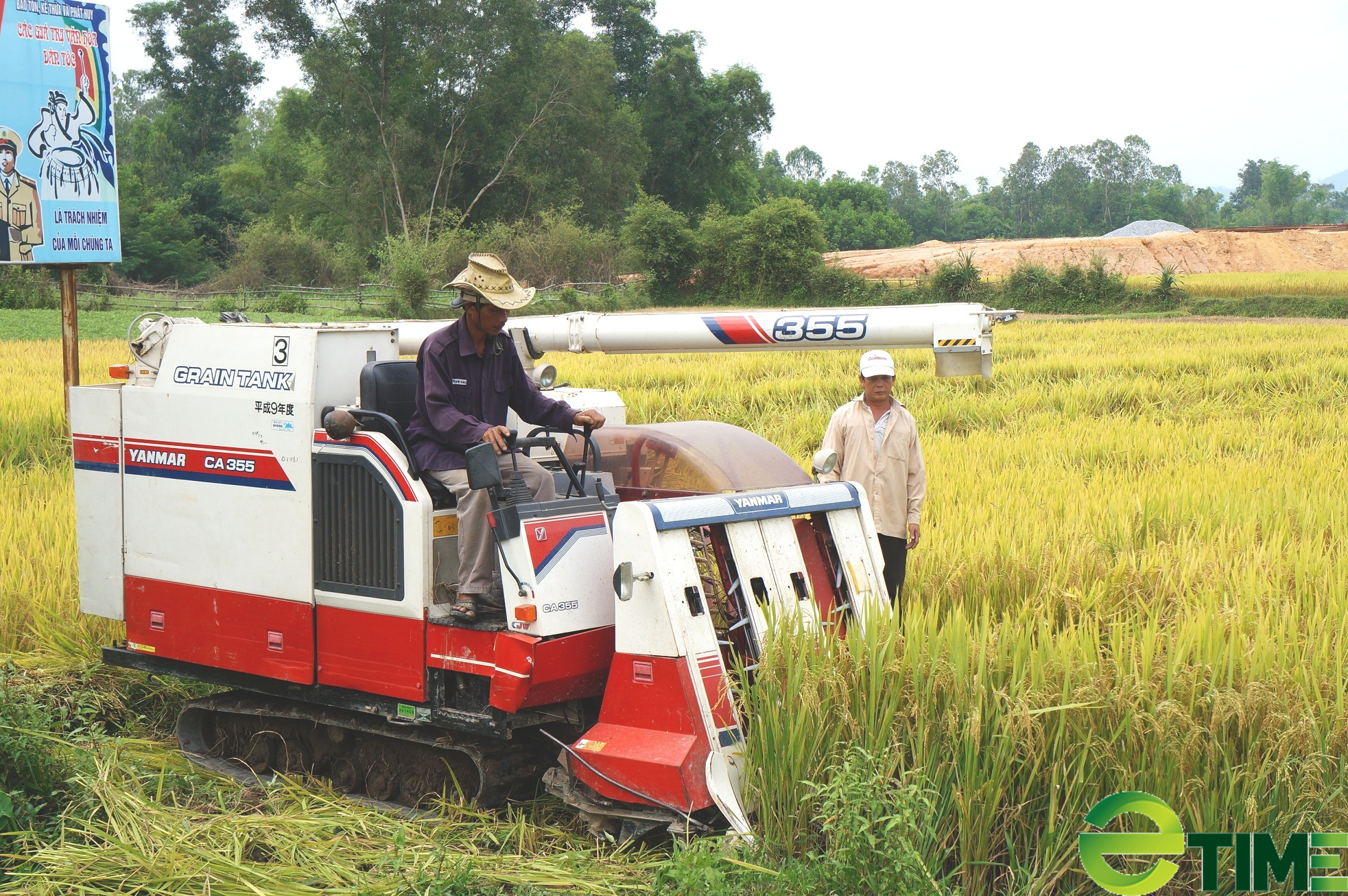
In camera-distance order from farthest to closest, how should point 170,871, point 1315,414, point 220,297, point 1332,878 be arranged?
point 220,297 → point 1315,414 → point 170,871 → point 1332,878

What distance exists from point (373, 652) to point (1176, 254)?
63.0 metres

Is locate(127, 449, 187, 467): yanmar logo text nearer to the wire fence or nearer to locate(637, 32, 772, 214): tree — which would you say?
the wire fence

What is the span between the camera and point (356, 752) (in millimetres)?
6391

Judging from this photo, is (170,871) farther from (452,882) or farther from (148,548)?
(148,548)

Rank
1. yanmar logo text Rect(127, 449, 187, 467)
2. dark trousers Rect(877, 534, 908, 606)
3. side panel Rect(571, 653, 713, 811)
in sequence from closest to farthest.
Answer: side panel Rect(571, 653, 713, 811) → yanmar logo text Rect(127, 449, 187, 467) → dark trousers Rect(877, 534, 908, 606)

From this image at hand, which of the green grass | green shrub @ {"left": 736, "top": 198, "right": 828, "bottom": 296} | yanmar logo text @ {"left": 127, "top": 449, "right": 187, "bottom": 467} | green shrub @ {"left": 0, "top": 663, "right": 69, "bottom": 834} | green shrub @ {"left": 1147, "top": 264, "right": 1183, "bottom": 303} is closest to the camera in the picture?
green shrub @ {"left": 0, "top": 663, "right": 69, "bottom": 834}

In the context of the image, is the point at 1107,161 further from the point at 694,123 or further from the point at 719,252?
the point at 719,252

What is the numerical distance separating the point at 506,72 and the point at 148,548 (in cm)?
5478

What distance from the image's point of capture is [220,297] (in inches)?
1813

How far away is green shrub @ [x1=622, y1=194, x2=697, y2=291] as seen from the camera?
177 ft

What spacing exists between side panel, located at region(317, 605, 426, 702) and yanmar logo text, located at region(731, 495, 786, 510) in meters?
1.60

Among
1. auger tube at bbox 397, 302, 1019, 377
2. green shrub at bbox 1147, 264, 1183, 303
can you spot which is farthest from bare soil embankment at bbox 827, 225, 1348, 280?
auger tube at bbox 397, 302, 1019, 377

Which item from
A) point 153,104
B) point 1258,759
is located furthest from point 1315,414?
point 153,104

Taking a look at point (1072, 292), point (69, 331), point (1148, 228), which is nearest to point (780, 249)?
point (1072, 292)
